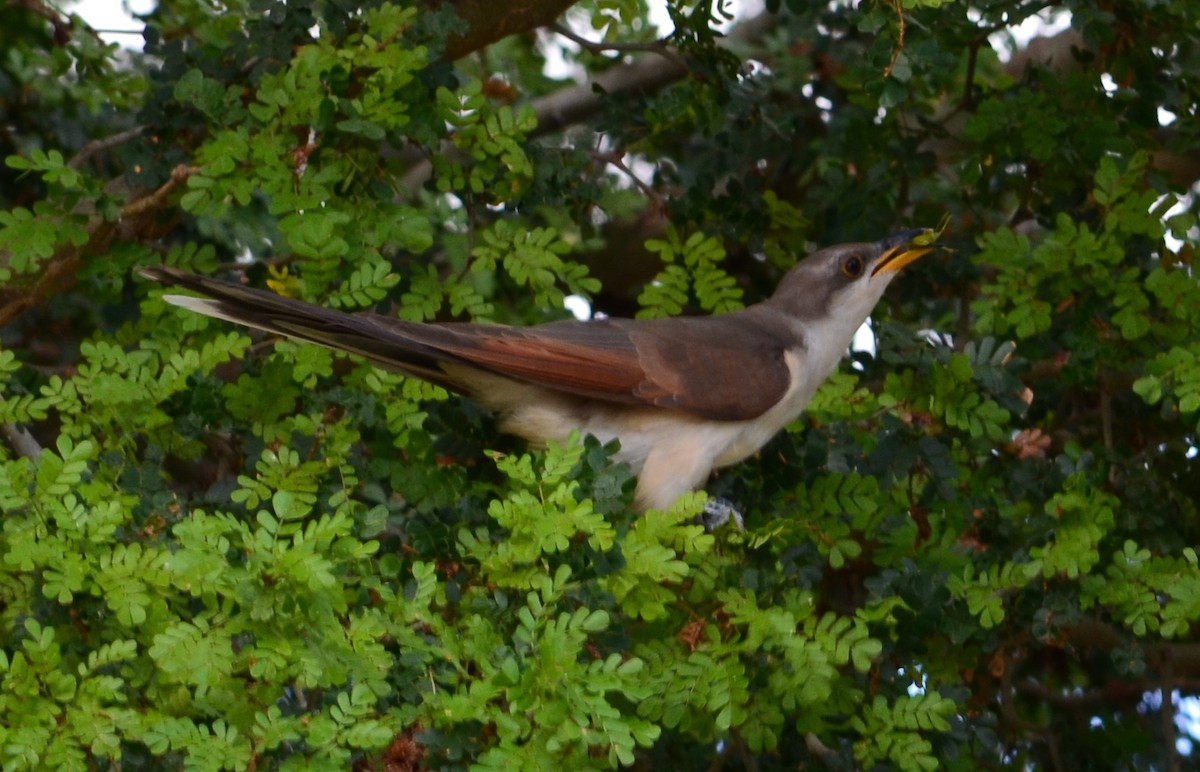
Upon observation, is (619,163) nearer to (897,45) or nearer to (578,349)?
(578,349)

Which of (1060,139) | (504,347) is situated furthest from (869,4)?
(504,347)

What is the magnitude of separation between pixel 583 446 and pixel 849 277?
1.53 m

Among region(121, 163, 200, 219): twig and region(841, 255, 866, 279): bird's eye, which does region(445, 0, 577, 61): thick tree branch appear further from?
region(841, 255, 866, 279): bird's eye

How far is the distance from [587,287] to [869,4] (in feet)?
3.34

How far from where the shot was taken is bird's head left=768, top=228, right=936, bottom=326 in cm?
430

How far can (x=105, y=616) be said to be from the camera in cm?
286

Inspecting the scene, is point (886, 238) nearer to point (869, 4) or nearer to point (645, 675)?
point (869, 4)

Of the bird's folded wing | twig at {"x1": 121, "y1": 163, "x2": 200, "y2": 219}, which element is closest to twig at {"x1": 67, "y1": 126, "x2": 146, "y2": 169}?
twig at {"x1": 121, "y1": 163, "x2": 200, "y2": 219}

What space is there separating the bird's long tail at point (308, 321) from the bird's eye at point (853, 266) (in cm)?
135

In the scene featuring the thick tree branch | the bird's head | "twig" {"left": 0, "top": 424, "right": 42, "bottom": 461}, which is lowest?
the bird's head

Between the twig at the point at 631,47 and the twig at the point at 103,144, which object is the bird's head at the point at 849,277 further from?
the twig at the point at 103,144

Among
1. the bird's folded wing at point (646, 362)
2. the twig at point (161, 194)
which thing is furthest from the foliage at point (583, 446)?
the bird's folded wing at point (646, 362)

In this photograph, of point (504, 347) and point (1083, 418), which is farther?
point (1083, 418)

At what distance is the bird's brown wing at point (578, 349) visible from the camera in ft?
11.0
